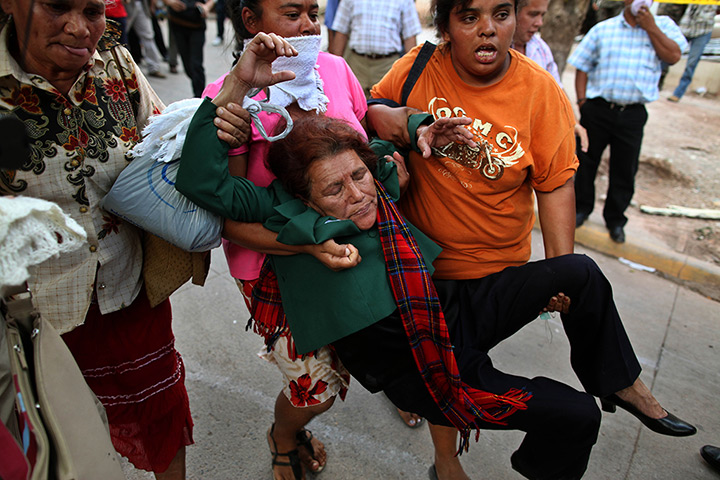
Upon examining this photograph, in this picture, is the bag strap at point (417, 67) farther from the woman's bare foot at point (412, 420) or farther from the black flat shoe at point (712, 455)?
the black flat shoe at point (712, 455)

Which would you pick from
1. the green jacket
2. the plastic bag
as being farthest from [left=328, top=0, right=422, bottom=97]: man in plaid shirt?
the plastic bag

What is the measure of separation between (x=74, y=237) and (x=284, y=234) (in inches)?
25.6

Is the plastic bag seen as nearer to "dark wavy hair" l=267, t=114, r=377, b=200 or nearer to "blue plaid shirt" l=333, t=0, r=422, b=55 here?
"dark wavy hair" l=267, t=114, r=377, b=200

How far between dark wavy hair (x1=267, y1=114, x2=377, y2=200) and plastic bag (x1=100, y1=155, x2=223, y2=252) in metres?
0.28

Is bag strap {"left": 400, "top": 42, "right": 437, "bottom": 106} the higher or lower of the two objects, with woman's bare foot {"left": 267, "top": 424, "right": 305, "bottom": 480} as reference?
higher

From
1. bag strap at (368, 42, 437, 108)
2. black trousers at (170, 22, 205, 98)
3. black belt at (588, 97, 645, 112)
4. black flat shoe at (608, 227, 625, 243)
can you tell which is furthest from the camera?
black trousers at (170, 22, 205, 98)

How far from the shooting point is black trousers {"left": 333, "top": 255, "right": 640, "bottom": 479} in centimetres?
151

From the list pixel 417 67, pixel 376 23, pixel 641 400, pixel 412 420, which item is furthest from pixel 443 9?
pixel 376 23

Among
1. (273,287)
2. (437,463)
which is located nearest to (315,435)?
(437,463)

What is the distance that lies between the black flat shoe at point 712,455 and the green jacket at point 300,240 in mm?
1726

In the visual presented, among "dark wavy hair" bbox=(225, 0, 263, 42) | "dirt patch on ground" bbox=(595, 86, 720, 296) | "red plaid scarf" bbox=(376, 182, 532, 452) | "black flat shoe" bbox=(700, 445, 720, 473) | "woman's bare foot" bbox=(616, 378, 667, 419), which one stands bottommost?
"dirt patch on ground" bbox=(595, 86, 720, 296)

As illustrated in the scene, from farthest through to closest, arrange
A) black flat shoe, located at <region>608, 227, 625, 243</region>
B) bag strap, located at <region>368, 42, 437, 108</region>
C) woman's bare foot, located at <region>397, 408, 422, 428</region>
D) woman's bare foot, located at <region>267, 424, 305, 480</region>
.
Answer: black flat shoe, located at <region>608, 227, 625, 243</region>
woman's bare foot, located at <region>397, 408, 422, 428</region>
woman's bare foot, located at <region>267, 424, 305, 480</region>
bag strap, located at <region>368, 42, 437, 108</region>

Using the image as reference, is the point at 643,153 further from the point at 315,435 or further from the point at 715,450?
the point at 315,435

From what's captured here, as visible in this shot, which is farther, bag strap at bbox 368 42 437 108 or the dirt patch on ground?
the dirt patch on ground
